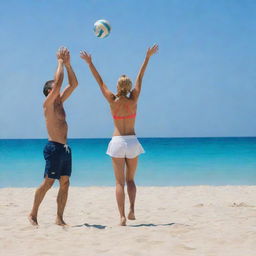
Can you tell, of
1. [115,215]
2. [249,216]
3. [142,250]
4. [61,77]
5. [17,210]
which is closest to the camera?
[142,250]

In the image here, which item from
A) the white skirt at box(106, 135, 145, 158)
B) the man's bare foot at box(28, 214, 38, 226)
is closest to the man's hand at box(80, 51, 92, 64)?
the white skirt at box(106, 135, 145, 158)

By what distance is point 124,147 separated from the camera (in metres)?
6.05

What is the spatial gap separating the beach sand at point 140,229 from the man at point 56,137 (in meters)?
0.51

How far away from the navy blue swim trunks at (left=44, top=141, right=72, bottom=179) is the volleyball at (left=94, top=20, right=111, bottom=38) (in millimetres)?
1803

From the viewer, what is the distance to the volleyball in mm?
6730

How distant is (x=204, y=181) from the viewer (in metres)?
19.1

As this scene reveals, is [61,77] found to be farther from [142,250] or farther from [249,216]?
[249,216]

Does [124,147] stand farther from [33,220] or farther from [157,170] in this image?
[157,170]

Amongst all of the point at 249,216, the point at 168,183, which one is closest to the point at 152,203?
the point at 249,216

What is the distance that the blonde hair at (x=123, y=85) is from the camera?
6105mm

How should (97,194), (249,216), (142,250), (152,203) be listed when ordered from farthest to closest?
(97,194) → (152,203) → (249,216) → (142,250)

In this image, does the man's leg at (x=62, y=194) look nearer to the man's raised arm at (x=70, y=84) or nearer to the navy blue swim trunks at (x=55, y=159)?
the navy blue swim trunks at (x=55, y=159)

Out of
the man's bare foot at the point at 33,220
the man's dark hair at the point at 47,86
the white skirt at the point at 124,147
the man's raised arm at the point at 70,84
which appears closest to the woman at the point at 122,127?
the white skirt at the point at 124,147

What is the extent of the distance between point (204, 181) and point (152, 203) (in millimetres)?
10325
